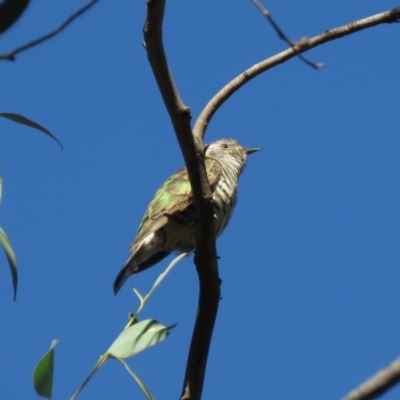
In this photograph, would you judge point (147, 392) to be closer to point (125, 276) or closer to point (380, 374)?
point (380, 374)

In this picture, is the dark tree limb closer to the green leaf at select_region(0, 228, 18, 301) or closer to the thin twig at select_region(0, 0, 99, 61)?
the thin twig at select_region(0, 0, 99, 61)

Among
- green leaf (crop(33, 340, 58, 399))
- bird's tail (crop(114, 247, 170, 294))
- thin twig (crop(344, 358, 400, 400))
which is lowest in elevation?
bird's tail (crop(114, 247, 170, 294))

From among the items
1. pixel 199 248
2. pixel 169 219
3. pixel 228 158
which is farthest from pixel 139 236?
pixel 199 248

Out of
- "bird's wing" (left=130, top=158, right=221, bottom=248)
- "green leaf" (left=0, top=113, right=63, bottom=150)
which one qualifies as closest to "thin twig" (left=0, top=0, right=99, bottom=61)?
"green leaf" (left=0, top=113, right=63, bottom=150)

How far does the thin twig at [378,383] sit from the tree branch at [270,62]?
2389 millimetres

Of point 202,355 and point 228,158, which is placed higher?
point 228,158

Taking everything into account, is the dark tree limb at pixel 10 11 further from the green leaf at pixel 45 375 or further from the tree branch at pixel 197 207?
the tree branch at pixel 197 207

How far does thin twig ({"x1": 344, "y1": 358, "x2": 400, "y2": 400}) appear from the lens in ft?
2.95

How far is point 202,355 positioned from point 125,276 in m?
3.70

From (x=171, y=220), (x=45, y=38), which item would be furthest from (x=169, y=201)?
(x=45, y=38)

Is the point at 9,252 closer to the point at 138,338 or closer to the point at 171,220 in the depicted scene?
the point at 138,338

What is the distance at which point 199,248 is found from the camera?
11.3ft

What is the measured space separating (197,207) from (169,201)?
129 inches

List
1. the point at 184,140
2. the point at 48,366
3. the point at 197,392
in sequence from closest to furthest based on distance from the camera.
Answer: the point at 48,366, the point at 197,392, the point at 184,140
